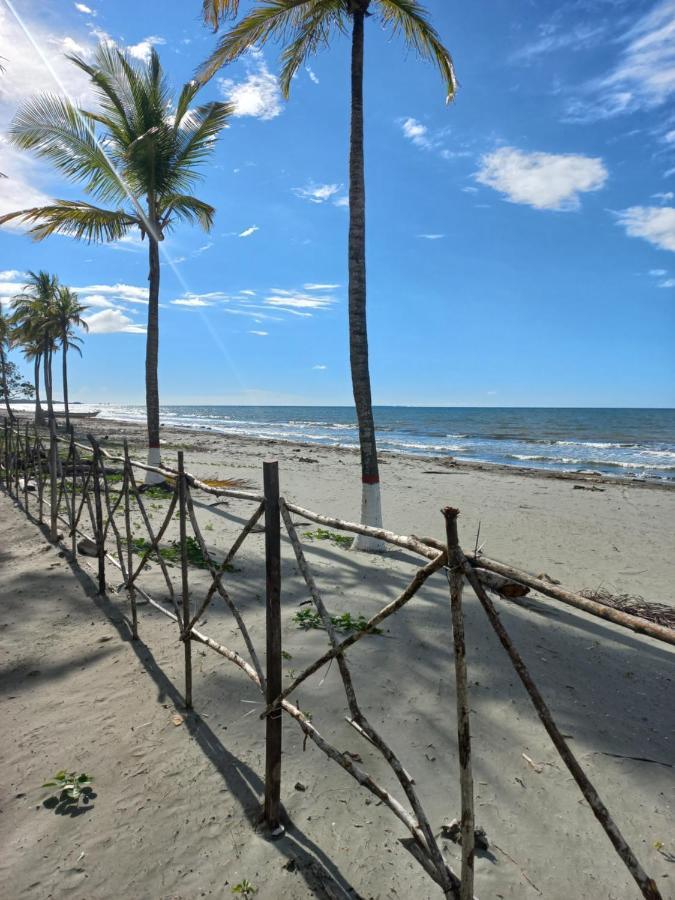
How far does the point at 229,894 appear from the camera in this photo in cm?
230

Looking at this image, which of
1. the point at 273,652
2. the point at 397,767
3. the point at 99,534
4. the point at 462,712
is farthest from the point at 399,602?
the point at 99,534

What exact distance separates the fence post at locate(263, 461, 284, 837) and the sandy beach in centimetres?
13

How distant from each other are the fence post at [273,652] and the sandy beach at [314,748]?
0.13 m

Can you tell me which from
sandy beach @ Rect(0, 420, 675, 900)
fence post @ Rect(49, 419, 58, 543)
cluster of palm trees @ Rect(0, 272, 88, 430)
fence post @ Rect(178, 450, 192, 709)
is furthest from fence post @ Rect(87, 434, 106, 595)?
cluster of palm trees @ Rect(0, 272, 88, 430)

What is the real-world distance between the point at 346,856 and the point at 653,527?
1124 centimetres

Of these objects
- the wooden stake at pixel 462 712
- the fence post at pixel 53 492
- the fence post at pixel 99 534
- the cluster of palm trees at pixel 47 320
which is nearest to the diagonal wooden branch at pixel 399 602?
the wooden stake at pixel 462 712

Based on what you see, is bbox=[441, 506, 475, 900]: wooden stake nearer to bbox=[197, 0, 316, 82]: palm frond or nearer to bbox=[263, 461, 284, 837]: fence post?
bbox=[263, 461, 284, 837]: fence post

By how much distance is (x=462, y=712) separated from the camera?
6.02 ft

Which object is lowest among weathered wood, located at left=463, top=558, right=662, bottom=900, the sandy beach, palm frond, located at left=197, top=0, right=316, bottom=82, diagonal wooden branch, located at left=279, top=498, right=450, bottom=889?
the sandy beach

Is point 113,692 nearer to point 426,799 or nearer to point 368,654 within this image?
point 368,654

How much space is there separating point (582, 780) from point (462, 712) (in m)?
0.41

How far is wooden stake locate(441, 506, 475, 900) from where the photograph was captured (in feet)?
5.89

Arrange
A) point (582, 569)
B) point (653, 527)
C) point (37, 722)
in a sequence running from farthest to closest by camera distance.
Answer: point (653, 527)
point (582, 569)
point (37, 722)

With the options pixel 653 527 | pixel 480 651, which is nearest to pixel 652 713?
pixel 480 651
